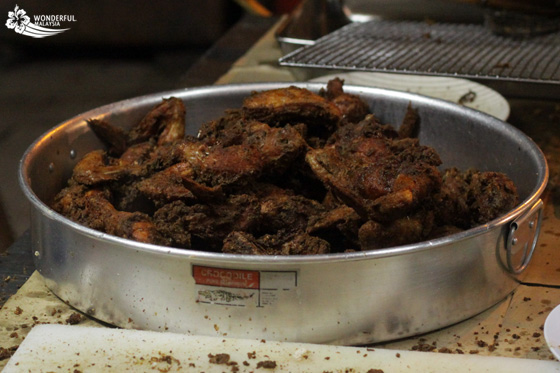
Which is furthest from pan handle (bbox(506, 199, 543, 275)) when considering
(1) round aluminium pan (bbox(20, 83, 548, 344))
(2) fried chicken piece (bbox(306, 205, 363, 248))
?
(2) fried chicken piece (bbox(306, 205, 363, 248))

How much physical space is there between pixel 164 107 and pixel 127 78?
2.30m

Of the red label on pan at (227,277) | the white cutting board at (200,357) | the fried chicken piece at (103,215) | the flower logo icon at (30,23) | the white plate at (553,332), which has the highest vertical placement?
the flower logo icon at (30,23)

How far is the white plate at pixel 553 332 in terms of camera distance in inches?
49.9

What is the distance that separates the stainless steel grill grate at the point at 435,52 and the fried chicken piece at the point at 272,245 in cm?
99

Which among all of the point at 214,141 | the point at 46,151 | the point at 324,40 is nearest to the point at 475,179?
the point at 214,141

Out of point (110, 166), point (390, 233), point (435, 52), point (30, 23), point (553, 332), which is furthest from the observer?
point (435, 52)

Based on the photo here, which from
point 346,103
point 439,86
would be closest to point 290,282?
point 346,103

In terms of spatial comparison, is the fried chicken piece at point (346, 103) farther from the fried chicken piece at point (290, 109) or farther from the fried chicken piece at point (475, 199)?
the fried chicken piece at point (475, 199)

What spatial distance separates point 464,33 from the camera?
323 centimetres

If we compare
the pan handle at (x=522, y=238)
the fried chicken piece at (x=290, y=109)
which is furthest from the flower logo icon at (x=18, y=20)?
the pan handle at (x=522, y=238)

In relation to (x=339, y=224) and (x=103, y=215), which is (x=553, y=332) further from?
(x=103, y=215)

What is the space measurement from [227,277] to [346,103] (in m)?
0.90

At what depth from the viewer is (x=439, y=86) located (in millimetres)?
2684

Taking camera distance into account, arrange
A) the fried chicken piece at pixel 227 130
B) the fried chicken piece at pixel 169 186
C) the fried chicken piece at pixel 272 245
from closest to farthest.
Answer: the fried chicken piece at pixel 272 245 < the fried chicken piece at pixel 169 186 < the fried chicken piece at pixel 227 130
